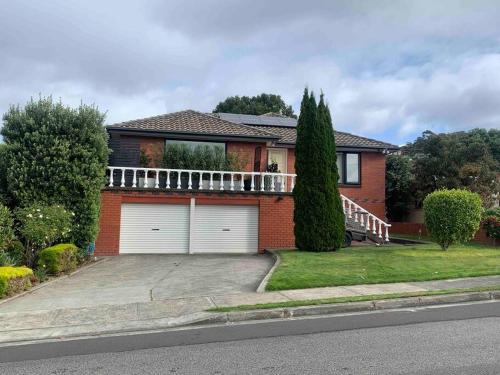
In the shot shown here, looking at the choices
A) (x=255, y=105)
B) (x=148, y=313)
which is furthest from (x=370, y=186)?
(x=255, y=105)

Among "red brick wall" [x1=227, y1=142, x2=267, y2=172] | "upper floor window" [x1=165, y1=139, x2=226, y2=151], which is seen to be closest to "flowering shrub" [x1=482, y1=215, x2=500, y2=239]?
"red brick wall" [x1=227, y1=142, x2=267, y2=172]

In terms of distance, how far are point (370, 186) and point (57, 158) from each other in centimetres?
1534

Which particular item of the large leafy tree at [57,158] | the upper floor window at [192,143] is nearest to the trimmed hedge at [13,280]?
the large leafy tree at [57,158]

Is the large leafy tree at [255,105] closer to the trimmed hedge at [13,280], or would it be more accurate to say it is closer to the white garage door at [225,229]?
the white garage door at [225,229]

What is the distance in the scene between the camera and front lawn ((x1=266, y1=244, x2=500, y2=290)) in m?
10.6

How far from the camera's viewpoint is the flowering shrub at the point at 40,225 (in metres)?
13.0

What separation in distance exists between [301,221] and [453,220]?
4.88 metres

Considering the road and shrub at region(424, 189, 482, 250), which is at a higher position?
shrub at region(424, 189, 482, 250)

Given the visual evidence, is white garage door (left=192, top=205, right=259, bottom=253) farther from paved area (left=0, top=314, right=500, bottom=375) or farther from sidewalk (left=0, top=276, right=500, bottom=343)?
paved area (left=0, top=314, right=500, bottom=375)

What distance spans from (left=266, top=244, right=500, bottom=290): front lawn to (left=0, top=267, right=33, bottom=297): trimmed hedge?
18.2 ft

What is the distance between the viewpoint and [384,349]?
19.2 feet

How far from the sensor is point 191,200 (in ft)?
58.7

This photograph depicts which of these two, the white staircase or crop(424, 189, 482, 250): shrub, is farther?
the white staircase

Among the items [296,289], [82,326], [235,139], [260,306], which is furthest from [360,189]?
[82,326]
